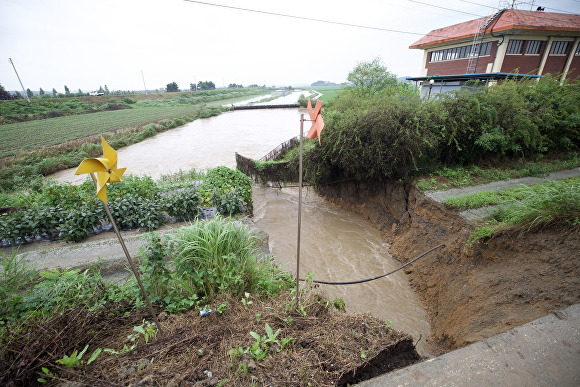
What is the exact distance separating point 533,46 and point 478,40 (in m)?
3.34

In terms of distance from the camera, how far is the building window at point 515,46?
627 inches

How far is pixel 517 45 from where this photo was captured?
632 inches

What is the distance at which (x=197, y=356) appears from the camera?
7.23 ft

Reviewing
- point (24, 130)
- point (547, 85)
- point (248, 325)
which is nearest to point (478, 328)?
point (248, 325)

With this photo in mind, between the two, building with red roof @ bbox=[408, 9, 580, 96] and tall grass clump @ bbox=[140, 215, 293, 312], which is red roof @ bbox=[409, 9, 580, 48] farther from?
tall grass clump @ bbox=[140, 215, 293, 312]

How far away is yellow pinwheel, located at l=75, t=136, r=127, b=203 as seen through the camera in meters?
1.83

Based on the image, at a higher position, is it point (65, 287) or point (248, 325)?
point (65, 287)

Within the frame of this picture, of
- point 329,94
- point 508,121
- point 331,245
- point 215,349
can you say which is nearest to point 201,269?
point 215,349

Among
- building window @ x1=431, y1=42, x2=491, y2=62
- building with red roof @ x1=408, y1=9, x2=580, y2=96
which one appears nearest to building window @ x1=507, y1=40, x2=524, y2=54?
building with red roof @ x1=408, y1=9, x2=580, y2=96

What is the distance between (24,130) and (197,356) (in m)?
28.6

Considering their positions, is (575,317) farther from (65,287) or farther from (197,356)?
(65,287)

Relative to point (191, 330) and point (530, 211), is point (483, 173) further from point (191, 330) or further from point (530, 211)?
point (191, 330)

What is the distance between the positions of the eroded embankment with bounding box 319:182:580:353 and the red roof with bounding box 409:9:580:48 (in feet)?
57.5

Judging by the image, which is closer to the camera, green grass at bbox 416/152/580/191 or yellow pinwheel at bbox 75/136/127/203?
yellow pinwheel at bbox 75/136/127/203
